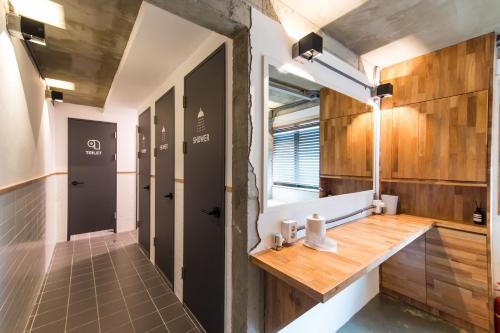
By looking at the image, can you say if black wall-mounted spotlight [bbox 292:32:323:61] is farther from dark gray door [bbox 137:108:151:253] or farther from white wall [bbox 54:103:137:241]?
white wall [bbox 54:103:137:241]

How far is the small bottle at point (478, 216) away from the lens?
189cm

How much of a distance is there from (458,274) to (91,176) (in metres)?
5.43

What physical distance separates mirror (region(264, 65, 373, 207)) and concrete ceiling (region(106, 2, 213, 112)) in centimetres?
78

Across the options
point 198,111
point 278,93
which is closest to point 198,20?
point 278,93

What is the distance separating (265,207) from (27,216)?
214 cm

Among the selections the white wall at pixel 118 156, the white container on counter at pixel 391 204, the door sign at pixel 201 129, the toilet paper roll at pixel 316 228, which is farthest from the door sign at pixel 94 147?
the white container on counter at pixel 391 204

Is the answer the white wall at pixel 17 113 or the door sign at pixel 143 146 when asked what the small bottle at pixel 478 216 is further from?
the door sign at pixel 143 146

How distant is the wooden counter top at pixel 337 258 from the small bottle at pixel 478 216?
0.46 m

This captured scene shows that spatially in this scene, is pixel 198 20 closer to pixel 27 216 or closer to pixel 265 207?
pixel 265 207

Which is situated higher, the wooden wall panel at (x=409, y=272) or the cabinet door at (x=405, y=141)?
the cabinet door at (x=405, y=141)

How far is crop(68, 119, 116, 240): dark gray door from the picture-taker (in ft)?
13.2

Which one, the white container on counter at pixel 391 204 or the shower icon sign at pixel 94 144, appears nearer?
the white container on counter at pixel 391 204

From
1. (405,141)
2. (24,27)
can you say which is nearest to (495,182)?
(405,141)

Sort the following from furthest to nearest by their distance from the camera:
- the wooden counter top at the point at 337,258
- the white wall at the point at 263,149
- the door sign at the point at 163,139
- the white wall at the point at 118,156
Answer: the white wall at the point at 118,156
the door sign at the point at 163,139
the white wall at the point at 263,149
the wooden counter top at the point at 337,258
